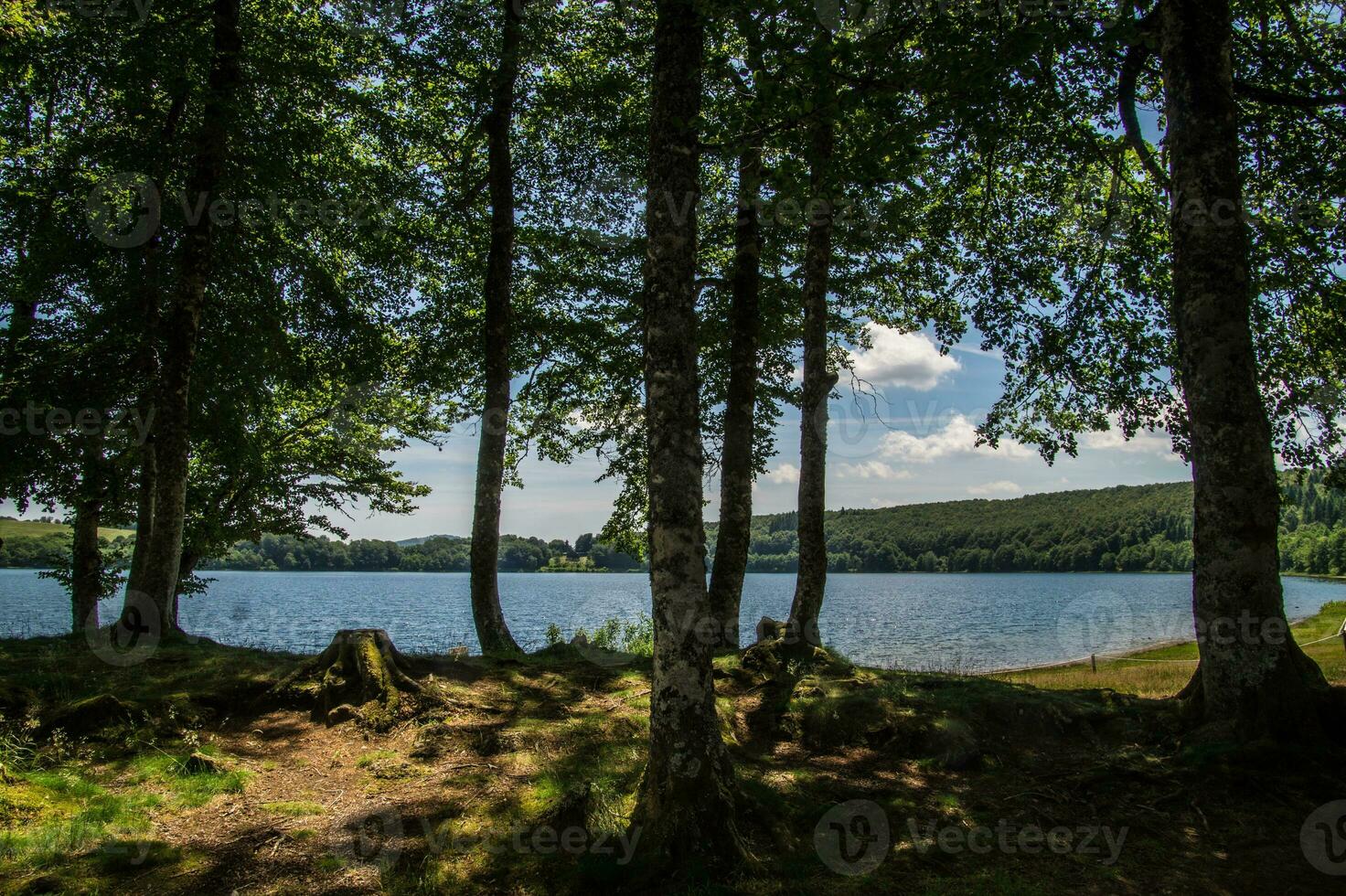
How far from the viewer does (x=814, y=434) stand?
11414mm

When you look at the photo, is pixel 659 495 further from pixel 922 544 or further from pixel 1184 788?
pixel 922 544

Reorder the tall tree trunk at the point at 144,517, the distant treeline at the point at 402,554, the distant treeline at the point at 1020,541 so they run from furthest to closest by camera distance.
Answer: the distant treeline at the point at 1020,541 → the distant treeline at the point at 402,554 → the tall tree trunk at the point at 144,517

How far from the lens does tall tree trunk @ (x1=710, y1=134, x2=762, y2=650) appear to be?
38.1 feet

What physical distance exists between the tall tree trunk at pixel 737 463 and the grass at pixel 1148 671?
776 cm

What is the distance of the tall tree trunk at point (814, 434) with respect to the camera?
35.1 feet

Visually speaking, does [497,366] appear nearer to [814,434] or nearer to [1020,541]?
[814,434]

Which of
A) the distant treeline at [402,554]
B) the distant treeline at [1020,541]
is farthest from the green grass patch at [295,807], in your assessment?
the distant treeline at [1020,541]

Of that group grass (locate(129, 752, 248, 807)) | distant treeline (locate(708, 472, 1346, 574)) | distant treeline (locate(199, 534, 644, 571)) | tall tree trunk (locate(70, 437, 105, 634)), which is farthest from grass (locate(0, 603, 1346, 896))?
distant treeline (locate(708, 472, 1346, 574))

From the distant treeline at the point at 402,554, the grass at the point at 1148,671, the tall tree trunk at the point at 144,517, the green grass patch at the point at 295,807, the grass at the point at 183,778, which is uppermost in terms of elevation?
the tall tree trunk at the point at 144,517

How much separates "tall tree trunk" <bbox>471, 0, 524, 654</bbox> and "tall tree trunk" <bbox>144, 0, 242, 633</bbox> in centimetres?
448

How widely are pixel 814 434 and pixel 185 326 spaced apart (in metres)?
10.1

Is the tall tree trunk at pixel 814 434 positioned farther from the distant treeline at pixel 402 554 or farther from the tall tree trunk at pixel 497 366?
the distant treeline at pixel 402 554

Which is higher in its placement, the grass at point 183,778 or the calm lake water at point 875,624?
the grass at point 183,778

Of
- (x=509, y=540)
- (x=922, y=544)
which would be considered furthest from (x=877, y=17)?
(x=922, y=544)
